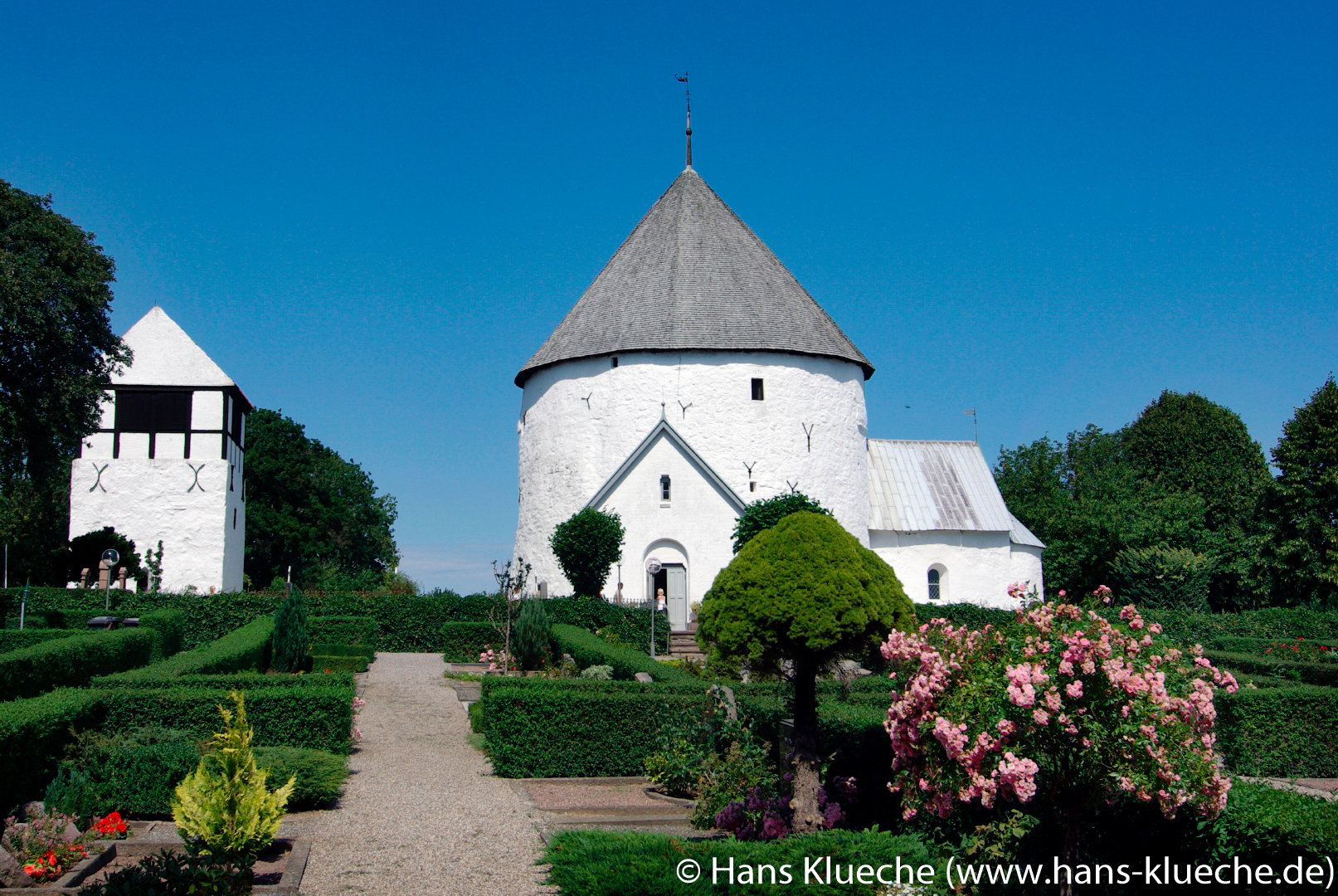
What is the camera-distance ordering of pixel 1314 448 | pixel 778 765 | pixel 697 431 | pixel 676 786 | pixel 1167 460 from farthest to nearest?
pixel 1167 460 → pixel 1314 448 → pixel 697 431 → pixel 676 786 → pixel 778 765

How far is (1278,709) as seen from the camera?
14.7 metres

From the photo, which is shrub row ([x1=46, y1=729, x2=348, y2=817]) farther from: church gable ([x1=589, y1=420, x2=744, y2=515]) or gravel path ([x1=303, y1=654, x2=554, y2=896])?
church gable ([x1=589, y1=420, x2=744, y2=515])

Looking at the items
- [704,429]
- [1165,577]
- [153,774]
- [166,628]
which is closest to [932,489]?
[704,429]

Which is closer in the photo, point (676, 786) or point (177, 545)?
point (676, 786)

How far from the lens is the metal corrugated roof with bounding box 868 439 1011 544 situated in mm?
36406

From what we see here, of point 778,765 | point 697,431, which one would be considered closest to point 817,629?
point 778,765

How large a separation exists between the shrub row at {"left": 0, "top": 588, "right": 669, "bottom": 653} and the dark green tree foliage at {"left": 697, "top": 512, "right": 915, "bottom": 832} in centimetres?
1610

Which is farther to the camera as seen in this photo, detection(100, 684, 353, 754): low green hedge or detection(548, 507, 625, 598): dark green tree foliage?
detection(548, 507, 625, 598): dark green tree foliage

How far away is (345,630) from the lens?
2762 centimetres

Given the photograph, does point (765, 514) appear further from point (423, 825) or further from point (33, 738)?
point (33, 738)

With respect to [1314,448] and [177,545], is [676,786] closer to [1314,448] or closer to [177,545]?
[177,545]

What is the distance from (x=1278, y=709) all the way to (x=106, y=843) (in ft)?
47.3

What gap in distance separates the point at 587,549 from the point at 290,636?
11.2 metres

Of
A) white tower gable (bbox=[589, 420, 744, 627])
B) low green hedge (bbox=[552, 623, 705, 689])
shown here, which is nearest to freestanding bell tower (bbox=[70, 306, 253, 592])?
white tower gable (bbox=[589, 420, 744, 627])
